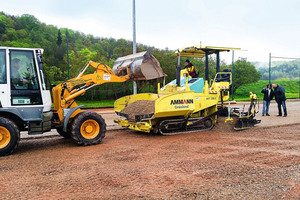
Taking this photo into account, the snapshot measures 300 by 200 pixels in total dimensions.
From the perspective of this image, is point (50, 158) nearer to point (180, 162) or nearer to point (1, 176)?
point (1, 176)

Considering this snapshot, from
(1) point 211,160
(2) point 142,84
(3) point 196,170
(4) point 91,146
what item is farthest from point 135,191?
(2) point 142,84

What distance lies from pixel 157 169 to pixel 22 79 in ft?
12.9

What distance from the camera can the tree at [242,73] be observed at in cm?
3444

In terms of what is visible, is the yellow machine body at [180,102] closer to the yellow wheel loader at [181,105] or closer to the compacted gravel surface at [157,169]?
the yellow wheel loader at [181,105]

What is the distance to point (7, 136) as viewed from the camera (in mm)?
6266

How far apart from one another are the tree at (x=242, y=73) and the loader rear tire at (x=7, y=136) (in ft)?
101

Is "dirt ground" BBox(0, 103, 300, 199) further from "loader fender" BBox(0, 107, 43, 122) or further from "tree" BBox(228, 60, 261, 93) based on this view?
"tree" BBox(228, 60, 261, 93)

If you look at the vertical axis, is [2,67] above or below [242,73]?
below

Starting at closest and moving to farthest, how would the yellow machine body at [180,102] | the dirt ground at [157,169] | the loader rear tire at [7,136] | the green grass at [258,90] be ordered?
1. the dirt ground at [157,169]
2. the loader rear tire at [7,136]
3. the yellow machine body at [180,102]
4. the green grass at [258,90]

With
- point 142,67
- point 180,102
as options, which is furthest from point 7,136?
point 180,102

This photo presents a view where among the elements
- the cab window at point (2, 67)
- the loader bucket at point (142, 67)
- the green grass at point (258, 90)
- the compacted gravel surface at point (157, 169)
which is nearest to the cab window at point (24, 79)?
the cab window at point (2, 67)

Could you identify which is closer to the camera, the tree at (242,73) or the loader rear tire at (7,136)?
the loader rear tire at (7,136)

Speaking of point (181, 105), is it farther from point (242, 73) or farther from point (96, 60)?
point (242, 73)

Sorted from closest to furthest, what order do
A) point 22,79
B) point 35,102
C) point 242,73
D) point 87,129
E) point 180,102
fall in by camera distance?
point 22,79, point 35,102, point 87,129, point 180,102, point 242,73
